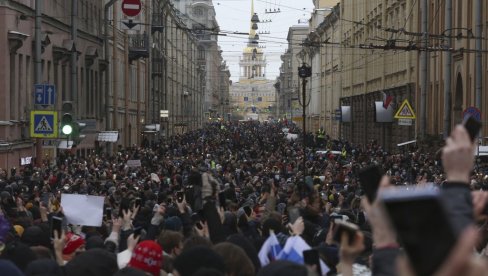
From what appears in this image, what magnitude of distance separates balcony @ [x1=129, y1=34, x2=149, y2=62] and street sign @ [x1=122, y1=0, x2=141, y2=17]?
19438 millimetres

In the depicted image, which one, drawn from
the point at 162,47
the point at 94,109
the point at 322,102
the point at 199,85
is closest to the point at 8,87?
the point at 94,109

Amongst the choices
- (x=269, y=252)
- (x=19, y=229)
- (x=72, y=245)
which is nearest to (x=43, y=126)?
(x=19, y=229)

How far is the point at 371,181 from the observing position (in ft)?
11.3

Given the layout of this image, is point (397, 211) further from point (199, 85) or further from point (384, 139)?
point (199, 85)

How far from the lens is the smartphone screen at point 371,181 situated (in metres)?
3.36

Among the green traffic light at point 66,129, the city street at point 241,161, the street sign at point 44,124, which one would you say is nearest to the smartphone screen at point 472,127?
the city street at point 241,161

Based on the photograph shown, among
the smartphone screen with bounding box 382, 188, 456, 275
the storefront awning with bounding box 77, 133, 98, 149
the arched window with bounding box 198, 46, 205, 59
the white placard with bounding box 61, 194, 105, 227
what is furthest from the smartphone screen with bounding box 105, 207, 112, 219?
the arched window with bounding box 198, 46, 205, 59

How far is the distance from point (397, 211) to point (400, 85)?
Result: 158ft

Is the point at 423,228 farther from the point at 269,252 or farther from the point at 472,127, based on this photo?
the point at 269,252

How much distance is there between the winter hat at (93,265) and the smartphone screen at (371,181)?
253 cm

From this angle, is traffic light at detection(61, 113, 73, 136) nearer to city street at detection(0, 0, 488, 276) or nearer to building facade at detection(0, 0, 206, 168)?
city street at detection(0, 0, 488, 276)

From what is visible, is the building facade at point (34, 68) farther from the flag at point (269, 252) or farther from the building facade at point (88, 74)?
the flag at point (269, 252)

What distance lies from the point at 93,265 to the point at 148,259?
35cm

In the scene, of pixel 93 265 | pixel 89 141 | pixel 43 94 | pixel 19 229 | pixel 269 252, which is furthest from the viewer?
pixel 89 141
